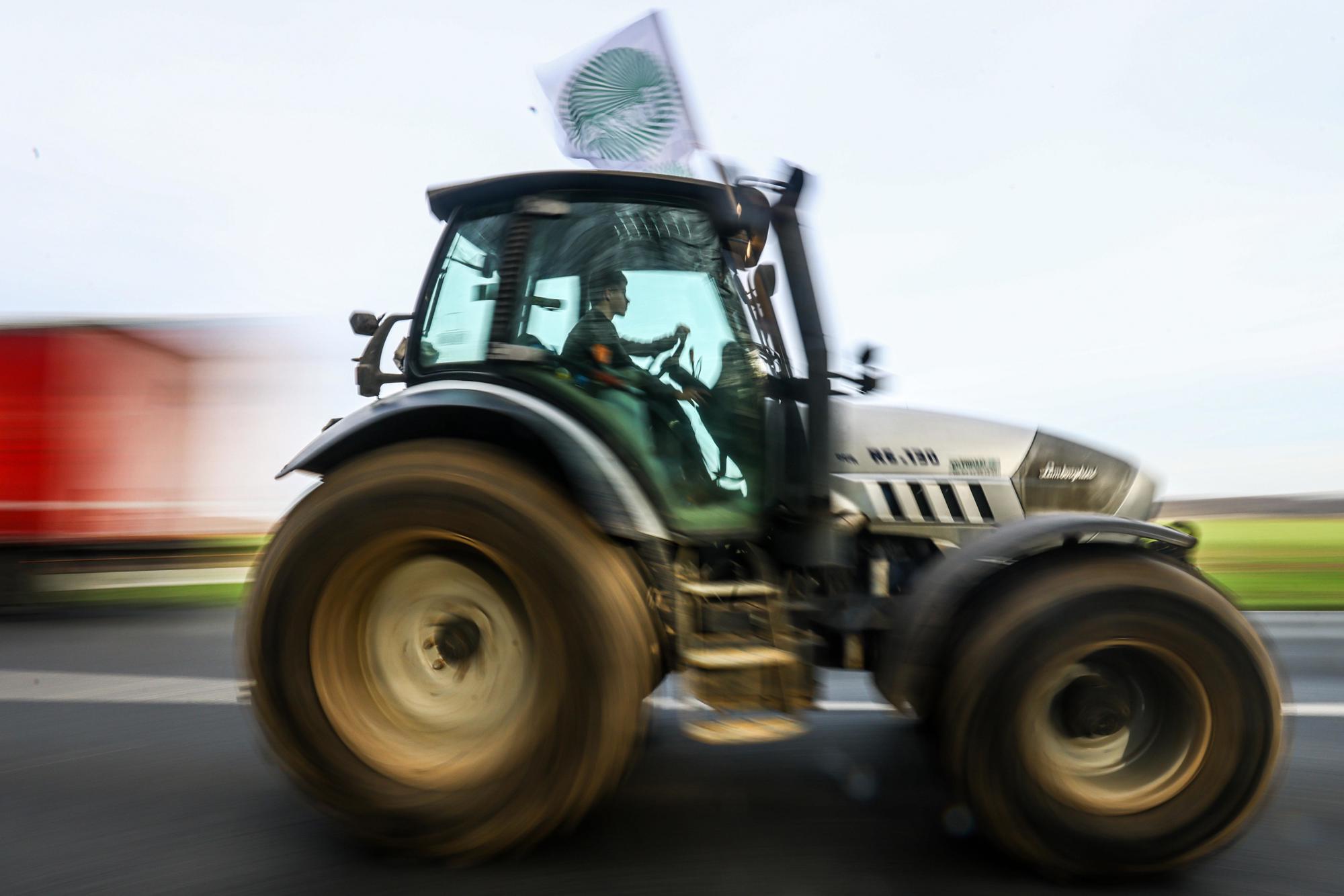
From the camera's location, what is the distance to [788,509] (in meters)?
3.03

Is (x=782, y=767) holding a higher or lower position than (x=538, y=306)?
lower

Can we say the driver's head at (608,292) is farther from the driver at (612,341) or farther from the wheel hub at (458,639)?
the wheel hub at (458,639)

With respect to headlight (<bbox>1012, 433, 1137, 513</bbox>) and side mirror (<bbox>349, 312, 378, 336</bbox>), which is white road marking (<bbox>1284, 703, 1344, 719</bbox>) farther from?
side mirror (<bbox>349, 312, 378, 336</bbox>)

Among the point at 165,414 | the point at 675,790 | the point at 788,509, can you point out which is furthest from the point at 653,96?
the point at 165,414

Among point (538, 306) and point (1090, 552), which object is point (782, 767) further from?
point (538, 306)

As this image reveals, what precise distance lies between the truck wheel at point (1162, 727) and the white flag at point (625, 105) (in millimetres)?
1719

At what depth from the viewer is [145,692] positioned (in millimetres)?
4672

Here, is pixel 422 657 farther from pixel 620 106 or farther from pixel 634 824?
pixel 620 106

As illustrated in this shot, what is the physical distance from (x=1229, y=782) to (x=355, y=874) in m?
2.34

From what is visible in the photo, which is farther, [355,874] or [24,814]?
[24,814]

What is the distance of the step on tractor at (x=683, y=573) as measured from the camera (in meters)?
2.49

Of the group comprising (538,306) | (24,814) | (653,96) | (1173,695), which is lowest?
(24,814)

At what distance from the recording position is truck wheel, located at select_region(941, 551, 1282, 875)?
8.05 feet

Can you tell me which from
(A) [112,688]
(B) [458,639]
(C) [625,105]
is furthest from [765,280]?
(A) [112,688]
